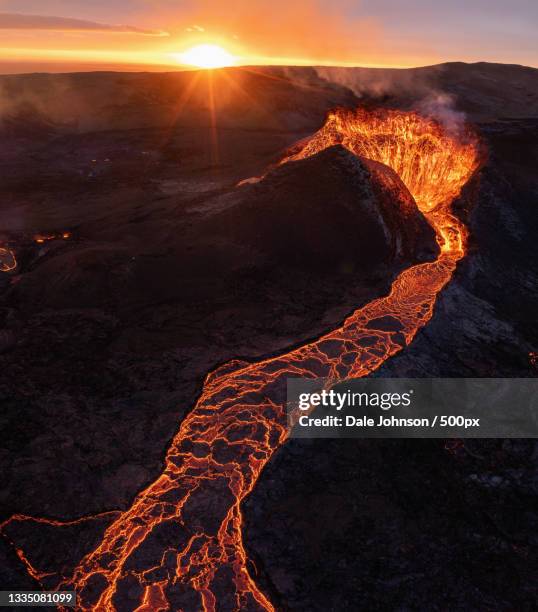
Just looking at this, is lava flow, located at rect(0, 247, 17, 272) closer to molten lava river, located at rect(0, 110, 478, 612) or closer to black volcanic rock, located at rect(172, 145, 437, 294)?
black volcanic rock, located at rect(172, 145, 437, 294)

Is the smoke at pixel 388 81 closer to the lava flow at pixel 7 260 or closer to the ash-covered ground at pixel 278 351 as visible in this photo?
the ash-covered ground at pixel 278 351

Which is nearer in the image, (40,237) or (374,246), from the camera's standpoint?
(374,246)

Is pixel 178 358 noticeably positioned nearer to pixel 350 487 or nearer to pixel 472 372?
pixel 350 487

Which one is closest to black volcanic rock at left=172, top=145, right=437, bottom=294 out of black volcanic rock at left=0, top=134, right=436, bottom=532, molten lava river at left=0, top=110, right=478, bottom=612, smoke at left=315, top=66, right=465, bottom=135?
black volcanic rock at left=0, top=134, right=436, bottom=532

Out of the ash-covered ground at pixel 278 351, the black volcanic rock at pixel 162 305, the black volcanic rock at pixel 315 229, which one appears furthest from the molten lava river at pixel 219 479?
the black volcanic rock at pixel 315 229

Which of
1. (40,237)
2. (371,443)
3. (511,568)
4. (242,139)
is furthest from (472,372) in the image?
(242,139)

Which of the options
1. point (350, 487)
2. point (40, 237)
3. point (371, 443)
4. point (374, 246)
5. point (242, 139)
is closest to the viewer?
point (350, 487)

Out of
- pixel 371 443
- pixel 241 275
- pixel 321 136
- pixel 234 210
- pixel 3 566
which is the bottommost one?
pixel 3 566
